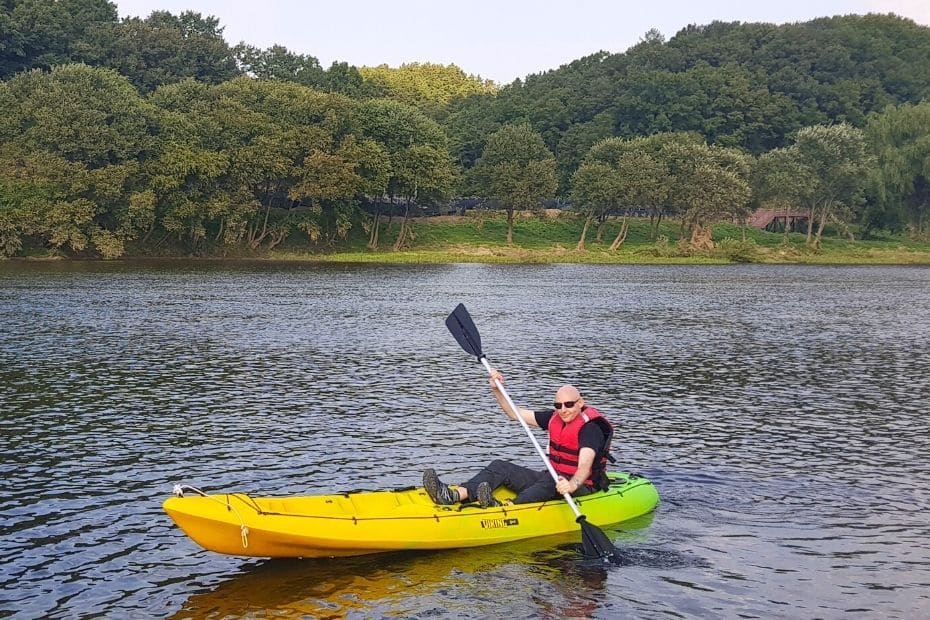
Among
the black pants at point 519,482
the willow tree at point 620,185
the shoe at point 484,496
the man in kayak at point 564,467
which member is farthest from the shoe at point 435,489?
the willow tree at point 620,185

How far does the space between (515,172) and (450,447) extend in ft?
286

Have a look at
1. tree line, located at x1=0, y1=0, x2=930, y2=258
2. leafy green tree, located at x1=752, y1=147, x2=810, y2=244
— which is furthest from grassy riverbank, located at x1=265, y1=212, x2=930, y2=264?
leafy green tree, located at x1=752, y1=147, x2=810, y2=244

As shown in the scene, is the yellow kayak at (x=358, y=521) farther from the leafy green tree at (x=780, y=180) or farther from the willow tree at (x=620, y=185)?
the leafy green tree at (x=780, y=180)

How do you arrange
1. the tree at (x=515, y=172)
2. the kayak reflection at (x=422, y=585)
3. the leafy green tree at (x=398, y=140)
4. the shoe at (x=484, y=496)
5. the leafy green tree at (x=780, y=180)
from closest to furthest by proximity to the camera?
the kayak reflection at (x=422, y=585), the shoe at (x=484, y=496), the leafy green tree at (x=398, y=140), the tree at (x=515, y=172), the leafy green tree at (x=780, y=180)

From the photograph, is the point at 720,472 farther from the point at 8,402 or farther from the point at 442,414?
the point at 8,402

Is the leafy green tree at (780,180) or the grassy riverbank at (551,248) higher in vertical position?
the leafy green tree at (780,180)

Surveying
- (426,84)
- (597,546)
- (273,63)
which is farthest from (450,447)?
(426,84)

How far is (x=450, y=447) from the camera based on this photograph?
20.9 m

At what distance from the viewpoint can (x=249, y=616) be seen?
12.2 meters

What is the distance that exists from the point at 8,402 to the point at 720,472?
17065mm

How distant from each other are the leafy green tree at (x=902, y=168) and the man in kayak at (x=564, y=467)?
10467 cm

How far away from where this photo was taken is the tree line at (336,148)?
87.4 m

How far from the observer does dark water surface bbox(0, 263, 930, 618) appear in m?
13.1

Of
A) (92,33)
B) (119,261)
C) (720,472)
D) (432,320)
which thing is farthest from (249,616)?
(92,33)
